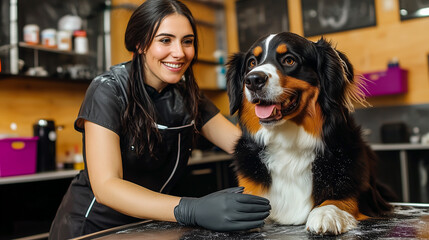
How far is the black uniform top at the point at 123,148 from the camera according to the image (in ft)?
4.89

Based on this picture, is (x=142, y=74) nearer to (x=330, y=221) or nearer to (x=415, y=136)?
(x=330, y=221)

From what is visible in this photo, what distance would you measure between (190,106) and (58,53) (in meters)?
2.12

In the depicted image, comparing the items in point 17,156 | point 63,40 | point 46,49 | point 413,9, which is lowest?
point 17,156

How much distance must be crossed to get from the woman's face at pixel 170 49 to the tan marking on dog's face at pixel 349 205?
0.78 meters

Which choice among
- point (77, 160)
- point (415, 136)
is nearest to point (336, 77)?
point (77, 160)

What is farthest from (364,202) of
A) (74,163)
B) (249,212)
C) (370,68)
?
(370,68)

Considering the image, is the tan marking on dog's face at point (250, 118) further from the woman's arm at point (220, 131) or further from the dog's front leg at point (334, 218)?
the dog's front leg at point (334, 218)

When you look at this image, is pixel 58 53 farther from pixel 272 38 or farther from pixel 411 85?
pixel 411 85

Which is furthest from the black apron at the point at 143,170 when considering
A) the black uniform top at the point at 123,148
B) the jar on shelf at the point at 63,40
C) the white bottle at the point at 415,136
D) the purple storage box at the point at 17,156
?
the white bottle at the point at 415,136

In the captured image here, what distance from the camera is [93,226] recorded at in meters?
1.63

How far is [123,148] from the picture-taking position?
1.55 metres

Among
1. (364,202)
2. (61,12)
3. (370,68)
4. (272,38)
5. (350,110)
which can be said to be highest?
(61,12)

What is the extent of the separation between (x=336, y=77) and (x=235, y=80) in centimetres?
43

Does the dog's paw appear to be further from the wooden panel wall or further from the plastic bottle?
the wooden panel wall
